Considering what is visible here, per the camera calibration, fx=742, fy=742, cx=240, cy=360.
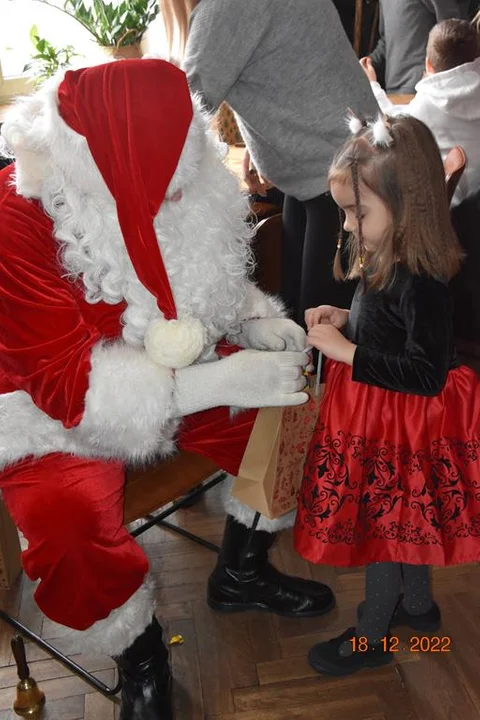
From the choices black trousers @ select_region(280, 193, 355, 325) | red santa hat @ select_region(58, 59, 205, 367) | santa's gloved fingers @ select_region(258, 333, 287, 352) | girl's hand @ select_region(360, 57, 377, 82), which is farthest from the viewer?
girl's hand @ select_region(360, 57, 377, 82)

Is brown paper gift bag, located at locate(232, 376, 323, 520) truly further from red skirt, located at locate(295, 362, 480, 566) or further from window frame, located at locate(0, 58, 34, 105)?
window frame, located at locate(0, 58, 34, 105)

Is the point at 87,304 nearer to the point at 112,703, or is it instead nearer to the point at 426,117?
the point at 112,703

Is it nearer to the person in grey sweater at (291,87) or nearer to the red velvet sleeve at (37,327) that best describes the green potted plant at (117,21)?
the person in grey sweater at (291,87)

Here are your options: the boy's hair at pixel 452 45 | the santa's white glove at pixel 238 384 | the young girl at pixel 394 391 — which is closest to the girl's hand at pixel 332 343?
the young girl at pixel 394 391

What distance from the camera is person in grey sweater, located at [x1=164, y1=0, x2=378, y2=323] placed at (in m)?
1.65

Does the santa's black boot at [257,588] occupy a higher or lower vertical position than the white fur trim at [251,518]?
lower

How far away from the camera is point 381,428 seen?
4.59 ft

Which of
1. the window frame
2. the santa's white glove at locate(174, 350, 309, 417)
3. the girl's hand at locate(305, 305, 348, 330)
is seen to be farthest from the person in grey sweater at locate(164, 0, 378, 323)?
the window frame

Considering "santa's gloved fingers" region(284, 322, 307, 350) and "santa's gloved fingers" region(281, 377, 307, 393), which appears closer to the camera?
"santa's gloved fingers" region(281, 377, 307, 393)

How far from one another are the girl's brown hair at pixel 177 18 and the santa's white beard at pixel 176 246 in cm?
46

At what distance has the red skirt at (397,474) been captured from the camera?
1.39 m

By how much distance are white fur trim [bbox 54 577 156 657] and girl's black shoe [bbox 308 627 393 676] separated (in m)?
0.43

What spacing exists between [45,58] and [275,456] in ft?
8.63

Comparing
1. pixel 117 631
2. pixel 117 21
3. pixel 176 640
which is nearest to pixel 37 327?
pixel 117 631
